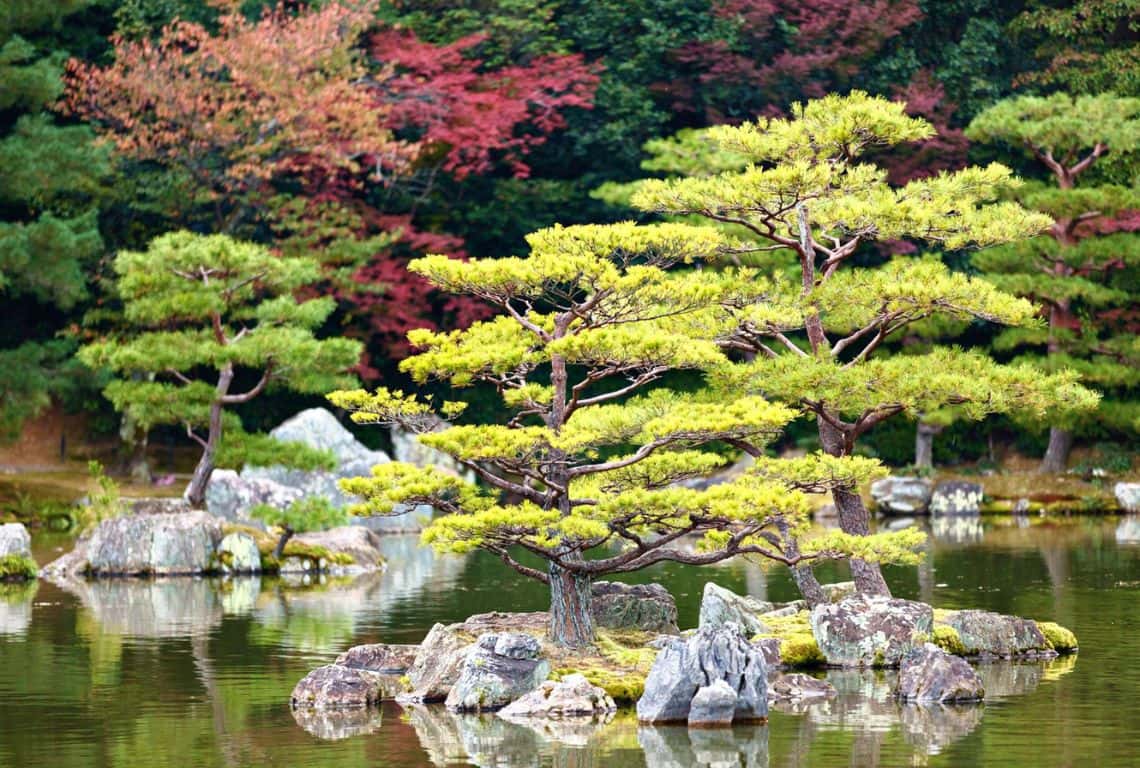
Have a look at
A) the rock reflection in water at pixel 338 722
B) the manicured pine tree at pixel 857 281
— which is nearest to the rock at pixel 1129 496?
the manicured pine tree at pixel 857 281

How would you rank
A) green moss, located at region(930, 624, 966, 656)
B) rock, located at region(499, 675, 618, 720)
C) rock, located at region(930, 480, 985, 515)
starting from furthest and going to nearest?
rock, located at region(930, 480, 985, 515) < green moss, located at region(930, 624, 966, 656) < rock, located at region(499, 675, 618, 720)

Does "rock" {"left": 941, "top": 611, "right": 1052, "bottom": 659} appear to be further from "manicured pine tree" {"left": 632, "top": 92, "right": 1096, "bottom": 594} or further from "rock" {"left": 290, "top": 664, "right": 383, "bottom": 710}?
"rock" {"left": 290, "top": 664, "right": 383, "bottom": 710}

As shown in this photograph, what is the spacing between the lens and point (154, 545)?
30016 millimetres

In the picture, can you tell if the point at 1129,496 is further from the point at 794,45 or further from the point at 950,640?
the point at 950,640

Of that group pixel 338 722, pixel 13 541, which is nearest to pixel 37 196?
pixel 13 541

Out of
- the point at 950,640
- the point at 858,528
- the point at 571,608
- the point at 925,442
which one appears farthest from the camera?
the point at 925,442

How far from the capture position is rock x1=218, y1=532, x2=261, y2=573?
30.3 meters

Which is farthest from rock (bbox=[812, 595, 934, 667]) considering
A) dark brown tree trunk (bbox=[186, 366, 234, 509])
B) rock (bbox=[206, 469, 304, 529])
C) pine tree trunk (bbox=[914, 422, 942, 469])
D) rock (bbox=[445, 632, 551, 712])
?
pine tree trunk (bbox=[914, 422, 942, 469])

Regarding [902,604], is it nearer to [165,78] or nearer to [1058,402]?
[1058,402]

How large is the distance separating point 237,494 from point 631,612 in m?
16.5

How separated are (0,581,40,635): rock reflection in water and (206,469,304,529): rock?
6.53 meters

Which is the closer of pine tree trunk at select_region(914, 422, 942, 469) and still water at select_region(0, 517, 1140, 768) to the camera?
still water at select_region(0, 517, 1140, 768)

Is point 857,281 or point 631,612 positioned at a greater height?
point 857,281

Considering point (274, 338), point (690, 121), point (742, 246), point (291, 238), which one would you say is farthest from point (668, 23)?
point (742, 246)
